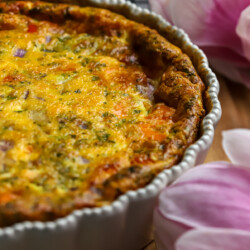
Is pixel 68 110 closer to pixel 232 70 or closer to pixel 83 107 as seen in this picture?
pixel 83 107

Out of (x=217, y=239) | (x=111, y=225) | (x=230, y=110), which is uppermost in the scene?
(x=217, y=239)

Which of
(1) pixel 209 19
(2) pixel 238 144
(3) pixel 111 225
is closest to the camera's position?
(3) pixel 111 225

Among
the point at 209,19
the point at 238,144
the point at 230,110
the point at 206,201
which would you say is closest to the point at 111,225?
the point at 206,201

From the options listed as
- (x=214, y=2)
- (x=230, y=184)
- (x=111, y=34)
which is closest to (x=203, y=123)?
(x=230, y=184)

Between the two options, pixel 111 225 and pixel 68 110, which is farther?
pixel 68 110

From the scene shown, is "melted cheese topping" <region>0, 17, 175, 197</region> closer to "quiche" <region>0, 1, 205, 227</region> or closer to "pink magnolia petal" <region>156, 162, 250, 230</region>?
"quiche" <region>0, 1, 205, 227</region>

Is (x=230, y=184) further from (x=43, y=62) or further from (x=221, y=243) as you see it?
(x=43, y=62)

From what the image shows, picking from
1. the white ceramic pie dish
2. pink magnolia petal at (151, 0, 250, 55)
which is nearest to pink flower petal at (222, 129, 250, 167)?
the white ceramic pie dish

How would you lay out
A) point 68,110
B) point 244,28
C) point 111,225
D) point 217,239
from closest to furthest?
point 217,239, point 111,225, point 68,110, point 244,28

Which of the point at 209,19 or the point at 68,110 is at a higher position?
the point at 209,19

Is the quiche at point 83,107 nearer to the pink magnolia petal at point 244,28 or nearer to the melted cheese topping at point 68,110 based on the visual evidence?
the melted cheese topping at point 68,110
